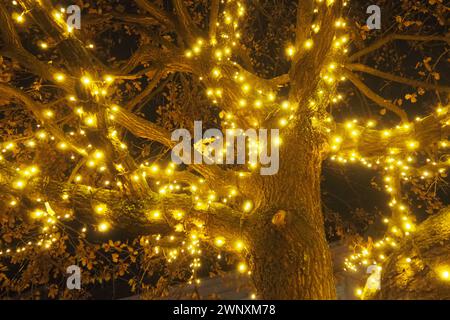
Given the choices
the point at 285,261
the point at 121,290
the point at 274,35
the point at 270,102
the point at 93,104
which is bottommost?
the point at 121,290

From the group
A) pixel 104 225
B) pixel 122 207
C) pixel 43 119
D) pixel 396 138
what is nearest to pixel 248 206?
pixel 122 207

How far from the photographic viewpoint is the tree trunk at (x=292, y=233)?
9.64 ft

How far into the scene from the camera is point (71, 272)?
670 centimetres

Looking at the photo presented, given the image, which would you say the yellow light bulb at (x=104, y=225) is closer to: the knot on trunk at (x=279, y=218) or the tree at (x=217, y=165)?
the tree at (x=217, y=165)

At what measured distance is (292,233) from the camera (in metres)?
3.14

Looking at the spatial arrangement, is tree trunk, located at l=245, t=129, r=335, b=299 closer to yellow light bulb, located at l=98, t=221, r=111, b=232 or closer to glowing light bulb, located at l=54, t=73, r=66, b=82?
yellow light bulb, located at l=98, t=221, r=111, b=232

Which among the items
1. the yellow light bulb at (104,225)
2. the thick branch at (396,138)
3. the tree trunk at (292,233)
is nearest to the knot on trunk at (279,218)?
the tree trunk at (292,233)

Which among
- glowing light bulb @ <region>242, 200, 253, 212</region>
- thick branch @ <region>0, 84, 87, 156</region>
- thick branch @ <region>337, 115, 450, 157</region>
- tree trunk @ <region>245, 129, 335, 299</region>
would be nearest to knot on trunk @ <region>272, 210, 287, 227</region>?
tree trunk @ <region>245, 129, 335, 299</region>

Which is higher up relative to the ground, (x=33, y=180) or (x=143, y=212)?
(x=33, y=180)

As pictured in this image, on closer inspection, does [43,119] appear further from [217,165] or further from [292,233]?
[292,233]

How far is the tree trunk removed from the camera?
294 cm

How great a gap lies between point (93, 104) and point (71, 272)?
15.3 ft
